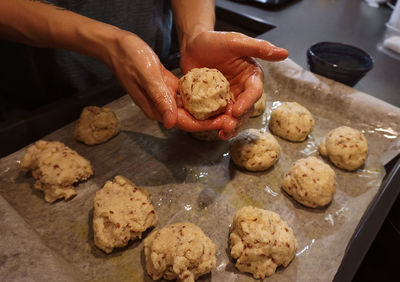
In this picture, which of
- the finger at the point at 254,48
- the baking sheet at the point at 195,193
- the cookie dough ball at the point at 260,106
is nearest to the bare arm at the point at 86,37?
the finger at the point at 254,48

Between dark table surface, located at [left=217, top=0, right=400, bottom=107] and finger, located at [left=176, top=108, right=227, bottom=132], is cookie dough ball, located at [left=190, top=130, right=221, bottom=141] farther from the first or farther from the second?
dark table surface, located at [left=217, top=0, right=400, bottom=107]

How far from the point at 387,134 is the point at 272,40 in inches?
59.8

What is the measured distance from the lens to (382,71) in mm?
3102

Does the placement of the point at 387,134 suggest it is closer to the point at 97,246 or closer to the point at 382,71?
the point at 382,71

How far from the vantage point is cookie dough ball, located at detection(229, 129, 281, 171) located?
2.15 meters

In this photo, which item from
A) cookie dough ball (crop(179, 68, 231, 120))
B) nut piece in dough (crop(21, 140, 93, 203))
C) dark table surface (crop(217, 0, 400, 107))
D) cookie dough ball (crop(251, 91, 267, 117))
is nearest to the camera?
cookie dough ball (crop(179, 68, 231, 120))

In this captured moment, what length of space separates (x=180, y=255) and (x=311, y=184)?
3.12 feet

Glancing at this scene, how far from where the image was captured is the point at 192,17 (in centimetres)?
228

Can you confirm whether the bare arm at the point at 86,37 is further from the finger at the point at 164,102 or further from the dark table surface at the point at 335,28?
the dark table surface at the point at 335,28

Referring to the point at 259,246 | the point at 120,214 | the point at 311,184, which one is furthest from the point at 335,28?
the point at 120,214

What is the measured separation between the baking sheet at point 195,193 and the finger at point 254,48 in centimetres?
80

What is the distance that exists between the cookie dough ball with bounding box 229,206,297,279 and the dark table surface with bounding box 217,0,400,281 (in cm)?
30

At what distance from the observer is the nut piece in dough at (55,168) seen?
1.89 metres

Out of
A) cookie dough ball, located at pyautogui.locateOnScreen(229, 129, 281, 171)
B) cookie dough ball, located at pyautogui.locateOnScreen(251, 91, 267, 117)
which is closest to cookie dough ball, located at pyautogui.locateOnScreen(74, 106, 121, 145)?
cookie dough ball, located at pyautogui.locateOnScreen(229, 129, 281, 171)
